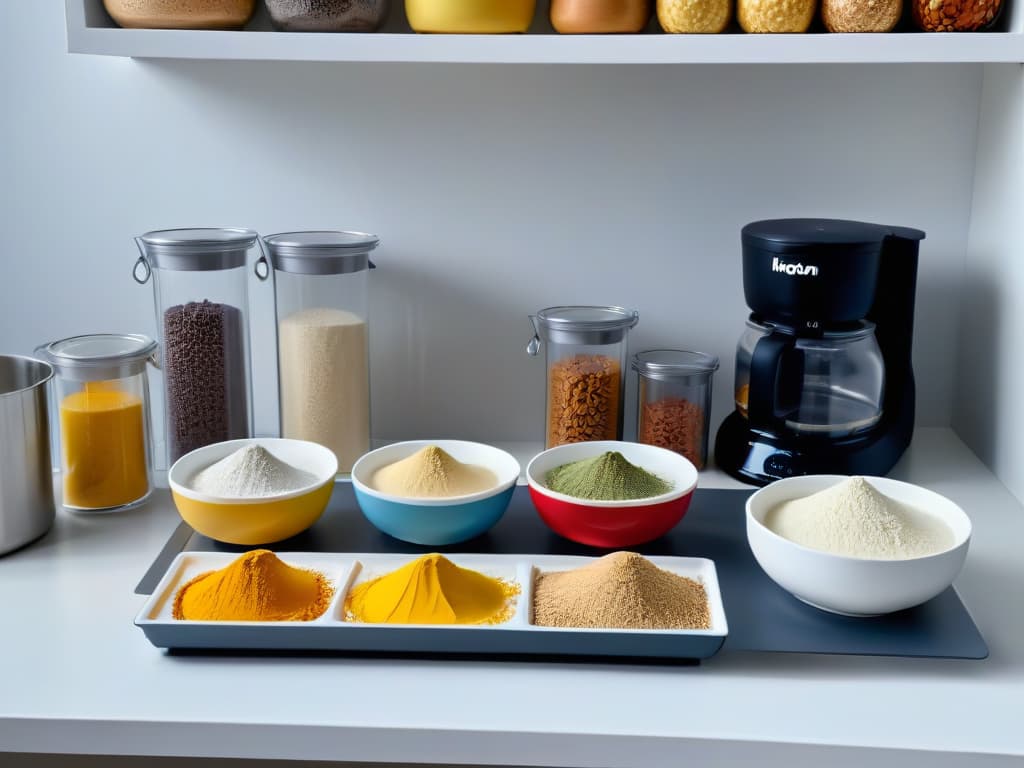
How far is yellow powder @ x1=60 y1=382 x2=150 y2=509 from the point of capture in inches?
47.2

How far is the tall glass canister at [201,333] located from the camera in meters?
1.25

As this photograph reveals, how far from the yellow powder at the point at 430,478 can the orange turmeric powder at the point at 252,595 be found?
0.48ft

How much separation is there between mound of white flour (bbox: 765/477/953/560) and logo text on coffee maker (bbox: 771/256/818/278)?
10.0 inches

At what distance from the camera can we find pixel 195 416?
50.3 inches

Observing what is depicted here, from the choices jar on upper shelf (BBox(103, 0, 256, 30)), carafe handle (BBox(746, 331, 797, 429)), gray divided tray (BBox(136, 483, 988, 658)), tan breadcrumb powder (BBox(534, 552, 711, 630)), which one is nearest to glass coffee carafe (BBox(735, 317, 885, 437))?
carafe handle (BBox(746, 331, 797, 429))

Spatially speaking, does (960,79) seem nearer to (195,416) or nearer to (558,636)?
(558,636)

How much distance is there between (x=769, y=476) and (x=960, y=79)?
56cm

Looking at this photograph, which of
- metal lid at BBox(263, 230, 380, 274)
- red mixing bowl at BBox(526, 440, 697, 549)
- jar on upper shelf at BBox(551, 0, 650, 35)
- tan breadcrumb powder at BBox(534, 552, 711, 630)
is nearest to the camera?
tan breadcrumb powder at BBox(534, 552, 711, 630)

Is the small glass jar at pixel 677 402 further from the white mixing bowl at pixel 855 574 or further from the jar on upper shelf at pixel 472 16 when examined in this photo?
the jar on upper shelf at pixel 472 16

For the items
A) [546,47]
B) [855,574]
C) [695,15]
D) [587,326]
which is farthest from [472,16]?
[855,574]

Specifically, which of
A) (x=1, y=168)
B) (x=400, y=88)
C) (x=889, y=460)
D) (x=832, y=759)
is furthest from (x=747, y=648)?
(x=1, y=168)

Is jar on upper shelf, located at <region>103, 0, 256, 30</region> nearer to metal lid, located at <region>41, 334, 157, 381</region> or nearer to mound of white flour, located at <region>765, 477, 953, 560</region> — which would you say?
metal lid, located at <region>41, 334, 157, 381</region>

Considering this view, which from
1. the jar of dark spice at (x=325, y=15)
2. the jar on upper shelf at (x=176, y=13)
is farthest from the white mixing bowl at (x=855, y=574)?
the jar on upper shelf at (x=176, y=13)

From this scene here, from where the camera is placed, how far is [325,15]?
3.81 ft
